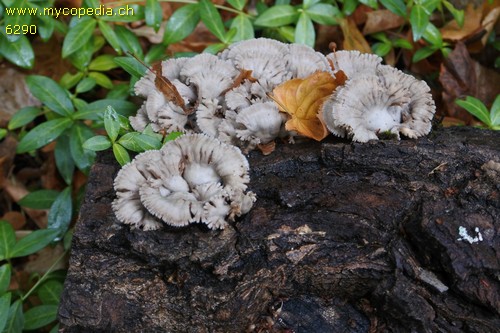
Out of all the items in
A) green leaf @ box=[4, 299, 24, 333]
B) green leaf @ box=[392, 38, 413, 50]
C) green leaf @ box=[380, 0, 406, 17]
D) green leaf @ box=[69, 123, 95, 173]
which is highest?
green leaf @ box=[380, 0, 406, 17]

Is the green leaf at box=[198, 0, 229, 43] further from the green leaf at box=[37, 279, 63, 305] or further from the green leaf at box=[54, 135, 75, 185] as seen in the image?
the green leaf at box=[37, 279, 63, 305]

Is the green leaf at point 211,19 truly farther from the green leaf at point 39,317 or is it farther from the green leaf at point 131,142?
the green leaf at point 39,317

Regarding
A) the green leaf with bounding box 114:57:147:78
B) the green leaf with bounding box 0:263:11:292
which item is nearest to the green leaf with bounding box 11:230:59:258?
the green leaf with bounding box 0:263:11:292

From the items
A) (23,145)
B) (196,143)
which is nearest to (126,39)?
(23,145)

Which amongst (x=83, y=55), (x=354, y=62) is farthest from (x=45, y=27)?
(x=354, y=62)

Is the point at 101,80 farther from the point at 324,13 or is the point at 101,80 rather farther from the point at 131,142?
the point at 324,13

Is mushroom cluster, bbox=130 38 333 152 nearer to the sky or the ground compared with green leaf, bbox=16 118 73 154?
nearer to the sky
